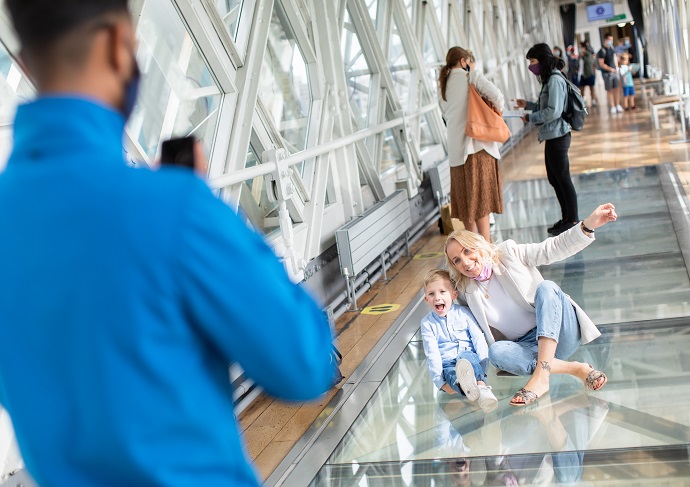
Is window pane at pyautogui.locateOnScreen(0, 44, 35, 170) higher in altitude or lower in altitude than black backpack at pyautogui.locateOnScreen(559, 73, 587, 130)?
higher

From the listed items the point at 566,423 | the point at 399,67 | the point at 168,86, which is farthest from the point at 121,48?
the point at 399,67

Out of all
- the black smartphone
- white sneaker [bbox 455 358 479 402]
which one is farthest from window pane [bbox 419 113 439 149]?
the black smartphone

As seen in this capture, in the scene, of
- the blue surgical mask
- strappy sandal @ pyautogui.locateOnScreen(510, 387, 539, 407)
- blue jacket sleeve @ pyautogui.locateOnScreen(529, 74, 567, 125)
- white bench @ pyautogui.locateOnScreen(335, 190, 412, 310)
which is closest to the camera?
the blue surgical mask

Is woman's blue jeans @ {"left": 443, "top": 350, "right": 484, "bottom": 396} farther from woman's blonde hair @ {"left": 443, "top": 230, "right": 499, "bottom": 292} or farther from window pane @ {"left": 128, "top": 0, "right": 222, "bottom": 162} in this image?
window pane @ {"left": 128, "top": 0, "right": 222, "bottom": 162}

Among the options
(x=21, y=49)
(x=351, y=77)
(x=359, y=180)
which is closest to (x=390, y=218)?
(x=359, y=180)

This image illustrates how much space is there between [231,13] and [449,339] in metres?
3.11

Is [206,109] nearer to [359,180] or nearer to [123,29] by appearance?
[359,180]

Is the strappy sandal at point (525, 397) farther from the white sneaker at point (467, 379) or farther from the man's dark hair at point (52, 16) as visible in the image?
the man's dark hair at point (52, 16)

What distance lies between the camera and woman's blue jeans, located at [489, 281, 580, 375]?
3770mm

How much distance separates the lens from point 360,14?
8234mm

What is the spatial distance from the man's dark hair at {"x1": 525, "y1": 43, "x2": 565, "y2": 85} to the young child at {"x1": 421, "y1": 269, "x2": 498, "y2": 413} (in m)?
3.49

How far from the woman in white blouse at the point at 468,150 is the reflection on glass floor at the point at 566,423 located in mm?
1862

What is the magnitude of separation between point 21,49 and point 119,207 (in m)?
0.27

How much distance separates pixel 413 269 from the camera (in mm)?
7551
